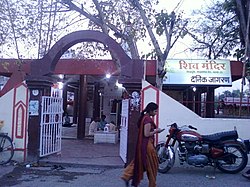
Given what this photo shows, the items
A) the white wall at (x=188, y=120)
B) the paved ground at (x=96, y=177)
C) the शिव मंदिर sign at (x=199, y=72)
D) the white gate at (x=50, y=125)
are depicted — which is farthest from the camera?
the शिव मंदिर sign at (x=199, y=72)

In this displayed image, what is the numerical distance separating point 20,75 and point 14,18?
12.8 ft

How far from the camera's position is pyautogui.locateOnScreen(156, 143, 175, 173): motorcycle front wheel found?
8.21 meters

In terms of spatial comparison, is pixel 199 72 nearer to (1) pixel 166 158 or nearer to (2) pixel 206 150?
(2) pixel 206 150

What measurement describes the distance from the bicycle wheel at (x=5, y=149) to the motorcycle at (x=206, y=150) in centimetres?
379

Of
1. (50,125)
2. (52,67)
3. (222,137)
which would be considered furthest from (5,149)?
(222,137)

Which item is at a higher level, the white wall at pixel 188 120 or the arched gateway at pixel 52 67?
the arched gateway at pixel 52 67

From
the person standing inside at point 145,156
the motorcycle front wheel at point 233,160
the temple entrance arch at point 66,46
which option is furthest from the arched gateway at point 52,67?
the person standing inside at point 145,156

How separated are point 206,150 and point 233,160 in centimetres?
65

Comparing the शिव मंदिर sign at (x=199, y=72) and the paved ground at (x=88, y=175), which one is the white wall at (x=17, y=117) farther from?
the शिव मंदिर sign at (x=199, y=72)

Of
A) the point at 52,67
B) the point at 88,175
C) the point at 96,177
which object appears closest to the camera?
the point at 96,177

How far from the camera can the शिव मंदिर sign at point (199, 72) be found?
15.7 meters

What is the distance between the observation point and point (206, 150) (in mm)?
8219

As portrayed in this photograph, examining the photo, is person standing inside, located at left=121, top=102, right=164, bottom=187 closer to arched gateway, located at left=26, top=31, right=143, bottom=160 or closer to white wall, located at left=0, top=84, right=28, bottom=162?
arched gateway, located at left=26, top=31, right=143, bottom=160

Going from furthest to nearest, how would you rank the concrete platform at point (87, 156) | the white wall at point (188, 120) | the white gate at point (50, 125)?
the white gate at point (50, 125), the concrete platform at point (87, 156), the white wall at point (188, 120)
